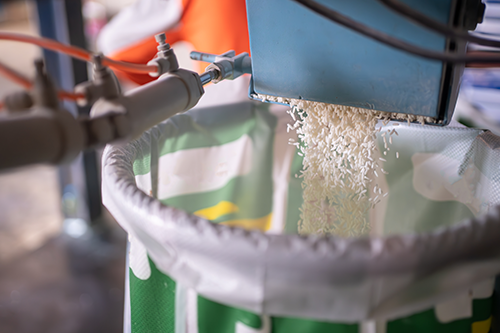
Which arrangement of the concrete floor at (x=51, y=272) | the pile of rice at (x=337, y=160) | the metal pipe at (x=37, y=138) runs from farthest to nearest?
the concrete floor at (x=51, y=272) → the pile of rice at (x=337, y=160) → the metal pipe at (x=37, y=138)

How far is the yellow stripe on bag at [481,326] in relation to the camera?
47cm

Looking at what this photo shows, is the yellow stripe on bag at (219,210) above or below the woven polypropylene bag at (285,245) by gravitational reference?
below

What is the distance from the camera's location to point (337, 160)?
2.30 ft

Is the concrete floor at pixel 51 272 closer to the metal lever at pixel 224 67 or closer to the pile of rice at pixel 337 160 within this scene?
the pile of rice at pixel 337 160

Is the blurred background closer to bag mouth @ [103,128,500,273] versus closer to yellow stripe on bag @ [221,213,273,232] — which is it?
yellow stripe on bag @ [221,213,273,232]

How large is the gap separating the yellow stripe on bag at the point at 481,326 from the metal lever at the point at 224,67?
45 centimetres

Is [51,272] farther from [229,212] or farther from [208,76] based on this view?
[208,76]

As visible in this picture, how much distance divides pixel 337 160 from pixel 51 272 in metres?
1.18

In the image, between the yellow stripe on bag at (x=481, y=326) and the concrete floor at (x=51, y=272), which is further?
the concrete floor at (x=51, y=272)

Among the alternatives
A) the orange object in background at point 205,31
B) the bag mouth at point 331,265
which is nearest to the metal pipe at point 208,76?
the bag mouth at point 331,265

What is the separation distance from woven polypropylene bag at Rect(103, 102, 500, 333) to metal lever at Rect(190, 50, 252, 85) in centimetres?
13

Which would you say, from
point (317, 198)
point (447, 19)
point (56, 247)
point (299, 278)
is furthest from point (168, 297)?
point (56, 247)

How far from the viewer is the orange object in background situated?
0.84m

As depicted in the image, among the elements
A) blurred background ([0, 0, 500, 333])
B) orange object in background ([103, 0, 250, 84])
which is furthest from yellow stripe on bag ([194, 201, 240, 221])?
blurred background ([0, 0, 500, 333])
